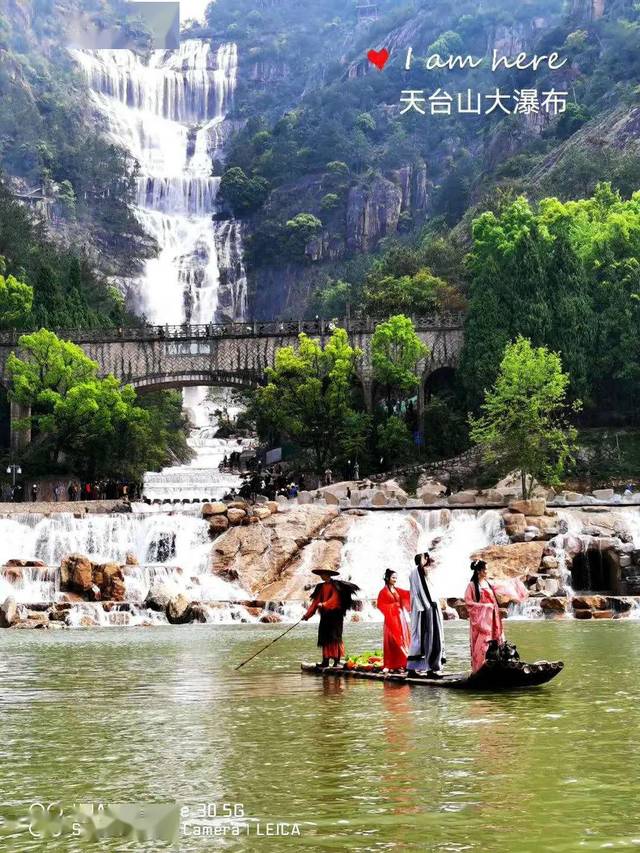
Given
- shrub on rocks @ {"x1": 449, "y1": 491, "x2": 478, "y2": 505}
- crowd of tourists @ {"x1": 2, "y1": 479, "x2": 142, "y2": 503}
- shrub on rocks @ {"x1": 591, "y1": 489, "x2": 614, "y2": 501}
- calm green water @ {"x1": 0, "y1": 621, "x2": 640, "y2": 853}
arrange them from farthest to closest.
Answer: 1. crowd of tourists @ {"x1": 2, "y1": 479, "x2": 142, "y2": 503}
2. shrub on rocks @ {"x1": 591, "y1": 489, "x2": 614, "y2": 501}
3. shrub on rocks @ {"x1": 449, "y1": 491, "x2": 478, "y2": 505}
4. calm green water @ {"x1": 0, "y1": 621, "x2": 640, "y2": 853}

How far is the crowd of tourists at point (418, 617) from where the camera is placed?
16625mm

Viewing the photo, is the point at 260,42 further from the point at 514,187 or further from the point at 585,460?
the point at 585,460

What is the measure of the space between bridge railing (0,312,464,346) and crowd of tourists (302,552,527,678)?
167ft

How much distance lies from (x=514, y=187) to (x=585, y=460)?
42224 millimetres

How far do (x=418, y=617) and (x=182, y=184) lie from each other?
114 meters

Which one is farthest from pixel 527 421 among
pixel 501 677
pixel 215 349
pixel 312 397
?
pixel 501 677

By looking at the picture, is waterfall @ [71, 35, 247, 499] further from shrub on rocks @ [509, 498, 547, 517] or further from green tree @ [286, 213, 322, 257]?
shrub on rocks @ [509, 498, 547, 517]

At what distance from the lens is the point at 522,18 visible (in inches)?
5620

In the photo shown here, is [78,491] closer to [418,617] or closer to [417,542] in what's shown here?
[417,542]

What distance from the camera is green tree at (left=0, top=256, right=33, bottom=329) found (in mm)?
78188

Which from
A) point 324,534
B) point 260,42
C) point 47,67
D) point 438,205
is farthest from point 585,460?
point 260,42

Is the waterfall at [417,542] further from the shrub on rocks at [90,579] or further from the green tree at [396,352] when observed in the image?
the green tree at [396,352]

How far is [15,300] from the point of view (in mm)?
79500

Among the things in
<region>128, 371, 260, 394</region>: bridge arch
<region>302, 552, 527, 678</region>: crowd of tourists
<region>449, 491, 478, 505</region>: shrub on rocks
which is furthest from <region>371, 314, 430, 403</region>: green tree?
<region>302, 552, 527, 678</region>: crowd of tourists
